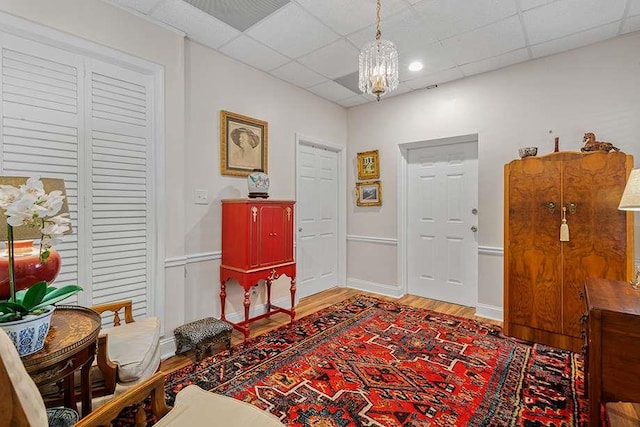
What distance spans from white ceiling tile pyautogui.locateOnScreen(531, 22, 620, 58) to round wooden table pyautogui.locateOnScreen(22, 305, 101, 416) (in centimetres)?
390

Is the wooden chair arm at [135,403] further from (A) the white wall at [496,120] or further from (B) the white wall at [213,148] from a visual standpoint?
(A) the white wall at [496,120]

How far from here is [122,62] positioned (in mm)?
2256

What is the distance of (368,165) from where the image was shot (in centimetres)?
432

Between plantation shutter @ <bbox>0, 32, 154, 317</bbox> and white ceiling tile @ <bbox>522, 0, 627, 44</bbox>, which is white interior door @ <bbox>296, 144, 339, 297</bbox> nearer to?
plantation shutter @ <bbox>0, 32, 154, 317</bbox>

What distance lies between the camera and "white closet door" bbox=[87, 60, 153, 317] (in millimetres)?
2178

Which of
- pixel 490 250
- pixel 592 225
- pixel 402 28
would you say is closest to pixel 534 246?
pixel 592 225

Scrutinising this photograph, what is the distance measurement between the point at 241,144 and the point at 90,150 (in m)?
1.31

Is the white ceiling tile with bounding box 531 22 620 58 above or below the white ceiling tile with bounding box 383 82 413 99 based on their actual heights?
below

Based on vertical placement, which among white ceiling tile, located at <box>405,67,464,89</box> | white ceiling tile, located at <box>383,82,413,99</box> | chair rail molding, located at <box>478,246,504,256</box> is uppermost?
white ceiling tile, located at <box>383,82,413,99</box>

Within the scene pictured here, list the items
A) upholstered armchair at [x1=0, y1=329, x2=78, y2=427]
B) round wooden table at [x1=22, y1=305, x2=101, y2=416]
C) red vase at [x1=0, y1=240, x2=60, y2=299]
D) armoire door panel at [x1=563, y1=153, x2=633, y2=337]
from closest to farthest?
1. upholstered armchair at [x1=0, y1=329, x2=78, y2=427]
2. round wooden table at [x1=22, y1=305, x2=101, y2=416]
3. red vase at [x1=0, y1=240, x2=60, y2=299]
4. armoire door panel at [x1=563, y1=153, x2=633, y2=337]

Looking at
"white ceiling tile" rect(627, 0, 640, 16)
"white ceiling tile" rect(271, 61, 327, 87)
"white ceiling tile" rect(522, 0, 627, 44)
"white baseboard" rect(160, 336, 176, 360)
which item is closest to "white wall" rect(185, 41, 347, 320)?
"white ceiling tile" rect(271, 61, 327, 87)

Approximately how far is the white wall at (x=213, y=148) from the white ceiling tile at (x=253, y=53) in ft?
0.29

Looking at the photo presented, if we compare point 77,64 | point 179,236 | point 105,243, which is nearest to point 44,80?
point 77,64

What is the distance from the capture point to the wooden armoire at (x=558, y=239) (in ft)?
7.71
